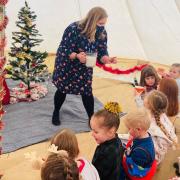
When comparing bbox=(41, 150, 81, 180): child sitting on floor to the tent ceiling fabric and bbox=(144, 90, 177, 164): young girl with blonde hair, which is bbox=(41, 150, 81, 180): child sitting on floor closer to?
bbox=(144, 90, 177, 164): young girl with blonde hair

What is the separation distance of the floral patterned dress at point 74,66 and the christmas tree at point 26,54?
64 centimetres

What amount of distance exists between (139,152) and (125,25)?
11.8 feet

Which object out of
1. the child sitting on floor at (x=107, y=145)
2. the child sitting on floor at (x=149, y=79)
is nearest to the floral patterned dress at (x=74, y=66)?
the child sitting on floor at (x=149, y=79)

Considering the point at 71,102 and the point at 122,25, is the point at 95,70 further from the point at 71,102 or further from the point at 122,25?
the point at 71,102

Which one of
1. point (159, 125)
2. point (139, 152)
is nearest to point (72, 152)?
point (139, 152)

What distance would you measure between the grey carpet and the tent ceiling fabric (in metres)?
1.72

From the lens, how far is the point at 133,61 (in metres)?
5.77

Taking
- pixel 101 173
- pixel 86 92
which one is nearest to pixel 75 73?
pixel 86 92

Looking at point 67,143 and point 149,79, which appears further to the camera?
point 149,79

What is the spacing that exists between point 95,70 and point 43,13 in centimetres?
122

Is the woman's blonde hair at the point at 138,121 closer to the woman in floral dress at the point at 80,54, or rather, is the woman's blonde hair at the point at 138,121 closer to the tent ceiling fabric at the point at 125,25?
the woman in floral dress at the point at 80,54

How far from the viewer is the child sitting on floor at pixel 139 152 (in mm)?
2330

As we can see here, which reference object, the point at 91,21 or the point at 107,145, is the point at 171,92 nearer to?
the point at 91,21

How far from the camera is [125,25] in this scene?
5.63m
